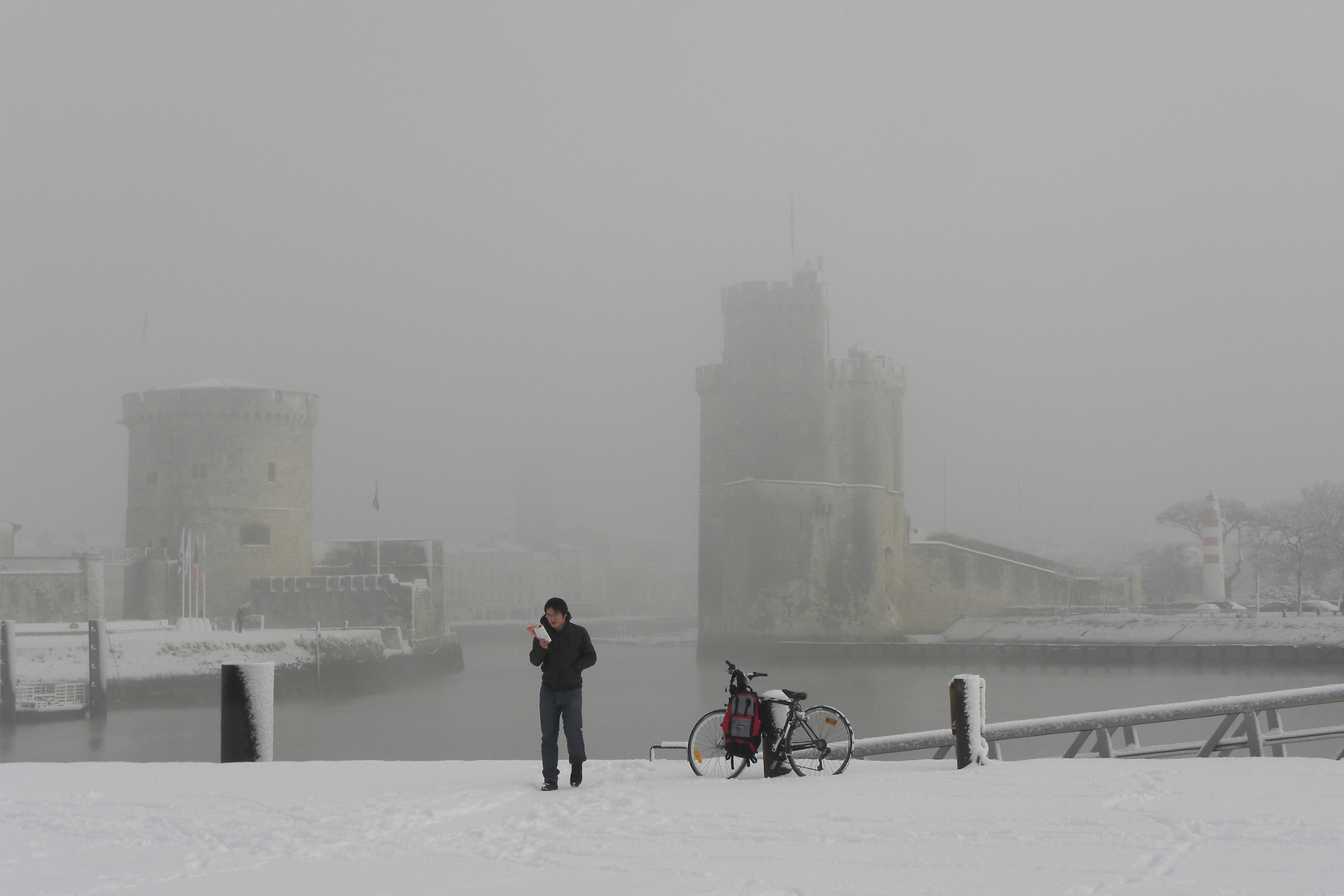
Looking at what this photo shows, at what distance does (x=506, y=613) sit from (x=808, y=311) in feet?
157

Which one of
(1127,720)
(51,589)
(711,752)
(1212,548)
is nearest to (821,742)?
(711,752)

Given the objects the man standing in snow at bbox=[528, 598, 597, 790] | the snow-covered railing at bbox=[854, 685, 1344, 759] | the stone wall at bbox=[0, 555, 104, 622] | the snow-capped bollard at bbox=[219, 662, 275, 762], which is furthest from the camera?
the stone wall at bbox=[0, 555, 104, 622]

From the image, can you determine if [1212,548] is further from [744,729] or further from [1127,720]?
[744,729]

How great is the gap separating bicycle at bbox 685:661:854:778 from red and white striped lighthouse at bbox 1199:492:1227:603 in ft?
135

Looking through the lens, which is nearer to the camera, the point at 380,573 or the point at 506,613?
the point at 380,573

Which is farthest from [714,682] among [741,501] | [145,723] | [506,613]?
[506,613]

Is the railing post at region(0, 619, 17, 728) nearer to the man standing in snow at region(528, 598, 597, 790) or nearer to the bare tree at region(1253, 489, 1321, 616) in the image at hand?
the man standing in snow at region(528, 598, 597, 790)

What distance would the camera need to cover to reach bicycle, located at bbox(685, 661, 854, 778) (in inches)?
249

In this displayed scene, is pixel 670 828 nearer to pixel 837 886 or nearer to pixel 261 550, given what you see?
pixel 837 886

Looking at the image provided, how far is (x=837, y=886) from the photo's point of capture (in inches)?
156

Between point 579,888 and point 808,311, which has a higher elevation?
point 808,311

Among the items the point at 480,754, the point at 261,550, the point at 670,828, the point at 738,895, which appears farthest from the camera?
the point at 261,550

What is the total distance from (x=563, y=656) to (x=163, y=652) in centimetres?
2269

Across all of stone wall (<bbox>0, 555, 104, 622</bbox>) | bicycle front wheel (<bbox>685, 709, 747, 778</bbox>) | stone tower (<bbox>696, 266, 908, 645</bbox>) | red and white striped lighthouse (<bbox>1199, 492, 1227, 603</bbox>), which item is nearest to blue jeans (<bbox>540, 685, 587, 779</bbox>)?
bicycle front wheel (<bbox>685, 709, 747, 778</bbox>)
